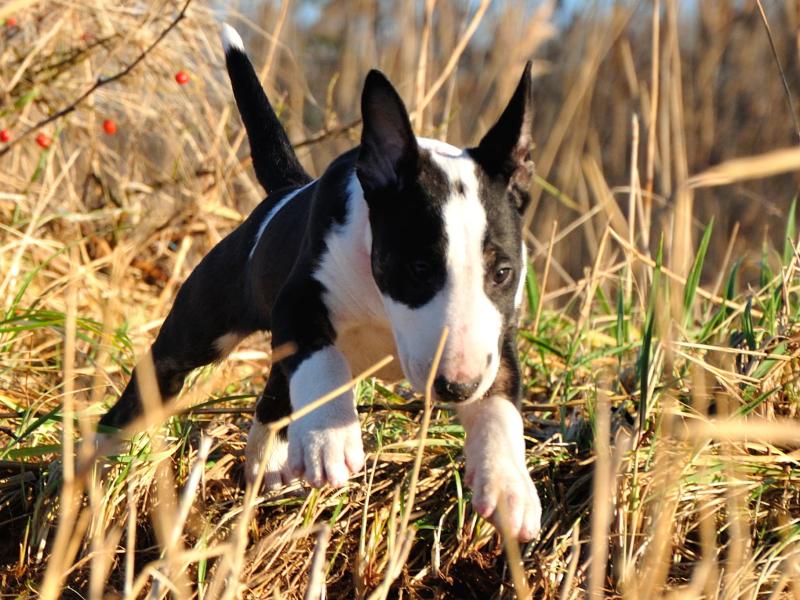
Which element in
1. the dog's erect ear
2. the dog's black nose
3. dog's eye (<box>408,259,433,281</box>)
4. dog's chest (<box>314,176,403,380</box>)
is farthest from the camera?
dog's chest (<box>314,176,403,380</box>)

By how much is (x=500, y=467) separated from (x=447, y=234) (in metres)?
0.49

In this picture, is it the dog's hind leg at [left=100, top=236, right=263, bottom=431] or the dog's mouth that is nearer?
the dog's mouth

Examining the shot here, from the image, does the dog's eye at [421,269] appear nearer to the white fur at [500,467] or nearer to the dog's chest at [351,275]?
the dog's chest at [351,275]

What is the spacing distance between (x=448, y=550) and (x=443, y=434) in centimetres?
36

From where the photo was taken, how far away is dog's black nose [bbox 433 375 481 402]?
2326mm

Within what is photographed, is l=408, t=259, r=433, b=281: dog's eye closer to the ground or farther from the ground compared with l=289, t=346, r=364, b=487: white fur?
farther from the ground

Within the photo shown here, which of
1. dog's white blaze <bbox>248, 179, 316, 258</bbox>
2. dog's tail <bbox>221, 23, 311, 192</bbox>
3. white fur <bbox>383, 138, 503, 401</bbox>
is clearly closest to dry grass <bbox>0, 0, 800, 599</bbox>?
white fur <bbox>383, 138, 503, 401</bbox>

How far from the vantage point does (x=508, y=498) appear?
240 cm

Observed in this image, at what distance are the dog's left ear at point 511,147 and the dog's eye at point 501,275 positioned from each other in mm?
262

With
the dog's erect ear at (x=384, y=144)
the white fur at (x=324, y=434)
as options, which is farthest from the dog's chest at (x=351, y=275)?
the white fur at (x=324, y=434)

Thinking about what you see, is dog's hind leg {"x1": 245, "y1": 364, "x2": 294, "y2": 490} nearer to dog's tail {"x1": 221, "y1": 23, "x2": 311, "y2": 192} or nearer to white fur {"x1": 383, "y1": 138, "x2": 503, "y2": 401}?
white fur {"x1": 383, "y1": 138, "x2": 503, "y2": 401}

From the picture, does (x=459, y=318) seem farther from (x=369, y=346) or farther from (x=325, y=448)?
(x=369, y=346)

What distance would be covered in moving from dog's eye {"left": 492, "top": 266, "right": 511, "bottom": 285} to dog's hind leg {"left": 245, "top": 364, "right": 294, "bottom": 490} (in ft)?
2.11

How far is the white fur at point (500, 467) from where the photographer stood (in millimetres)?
2389
